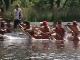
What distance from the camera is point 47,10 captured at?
49.7 meters

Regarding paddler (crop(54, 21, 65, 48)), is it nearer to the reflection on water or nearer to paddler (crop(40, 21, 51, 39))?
paddler (crop(40, 21, 51, 39))

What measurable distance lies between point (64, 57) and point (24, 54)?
2.09 meters

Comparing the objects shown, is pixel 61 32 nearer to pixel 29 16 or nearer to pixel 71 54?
pixel 71 54

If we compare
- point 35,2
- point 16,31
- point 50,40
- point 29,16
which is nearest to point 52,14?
point 29,16

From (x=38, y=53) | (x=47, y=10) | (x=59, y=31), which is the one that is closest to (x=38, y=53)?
(x=38, y=53)

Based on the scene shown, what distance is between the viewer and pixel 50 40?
30.0 meters

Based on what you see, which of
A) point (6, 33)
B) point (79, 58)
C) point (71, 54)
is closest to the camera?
point (79, 58)

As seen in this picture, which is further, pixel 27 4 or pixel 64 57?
pixel 27 4

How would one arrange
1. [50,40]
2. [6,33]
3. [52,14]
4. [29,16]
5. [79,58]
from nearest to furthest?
1. [79,58]
2. [50,40]
3. [6,33]
4. [29,16]
5. [52,14]

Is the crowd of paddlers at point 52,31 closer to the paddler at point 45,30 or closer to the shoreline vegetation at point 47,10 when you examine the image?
the paddler at point 45,30

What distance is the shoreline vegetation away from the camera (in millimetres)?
45906

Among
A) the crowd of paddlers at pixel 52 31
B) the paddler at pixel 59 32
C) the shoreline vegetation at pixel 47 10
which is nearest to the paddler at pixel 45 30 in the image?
the crowd of paddlers at pixel 52 31

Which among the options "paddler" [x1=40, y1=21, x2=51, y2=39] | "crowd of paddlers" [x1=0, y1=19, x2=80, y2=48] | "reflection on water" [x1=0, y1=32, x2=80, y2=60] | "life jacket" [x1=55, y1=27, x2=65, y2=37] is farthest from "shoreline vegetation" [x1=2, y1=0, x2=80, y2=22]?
"reflection on water" [x1=0, y1=32, x2=80, y2=60]

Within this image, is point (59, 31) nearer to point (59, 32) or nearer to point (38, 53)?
point (59, 32)
